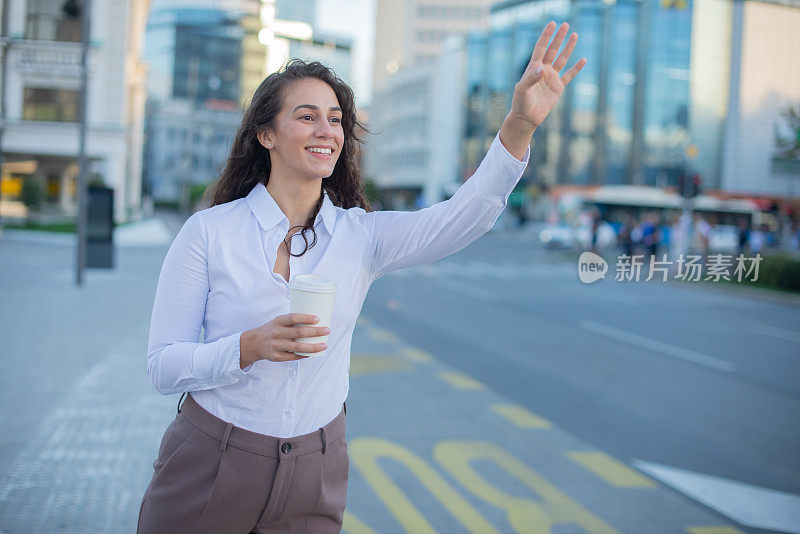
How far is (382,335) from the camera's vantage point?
409 inches

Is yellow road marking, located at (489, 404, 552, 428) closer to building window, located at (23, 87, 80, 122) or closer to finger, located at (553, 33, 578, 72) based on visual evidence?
finger, located at (553, 33, 578, 72)

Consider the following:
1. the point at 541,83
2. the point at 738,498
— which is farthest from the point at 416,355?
the point at 541,83

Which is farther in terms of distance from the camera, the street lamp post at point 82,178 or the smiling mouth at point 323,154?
the street lamp post at point 82,178

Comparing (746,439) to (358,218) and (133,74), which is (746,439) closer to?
(358,218)

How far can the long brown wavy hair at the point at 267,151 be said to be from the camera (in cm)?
217

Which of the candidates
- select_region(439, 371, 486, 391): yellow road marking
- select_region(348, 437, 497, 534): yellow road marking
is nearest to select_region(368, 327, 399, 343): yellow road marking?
select_region(439, 371, 486, 391): yellow road marking

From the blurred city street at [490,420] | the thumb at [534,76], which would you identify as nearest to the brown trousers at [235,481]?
the thumb at [534,76]

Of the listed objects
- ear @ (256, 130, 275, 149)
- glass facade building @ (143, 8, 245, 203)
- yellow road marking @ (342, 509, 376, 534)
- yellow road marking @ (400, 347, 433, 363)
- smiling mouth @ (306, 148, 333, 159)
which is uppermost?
glass facade building @ (143, 8, 245, 203)

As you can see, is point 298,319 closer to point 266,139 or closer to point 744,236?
point 266,139

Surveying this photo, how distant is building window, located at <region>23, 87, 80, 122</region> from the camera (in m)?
31.0

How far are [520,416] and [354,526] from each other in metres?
2.67

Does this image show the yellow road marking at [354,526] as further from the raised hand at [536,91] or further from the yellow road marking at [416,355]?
the yellow road marking at [416,355]

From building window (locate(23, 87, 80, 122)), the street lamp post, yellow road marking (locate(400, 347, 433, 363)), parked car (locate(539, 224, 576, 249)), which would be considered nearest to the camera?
yellow road marking (locate(400, 347, 433, 363))

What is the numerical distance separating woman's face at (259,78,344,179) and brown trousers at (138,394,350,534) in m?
0.70
